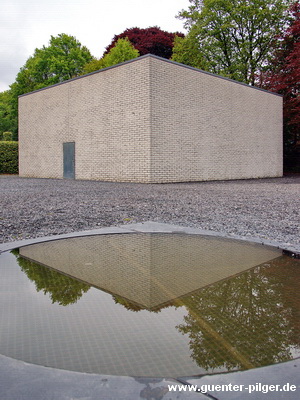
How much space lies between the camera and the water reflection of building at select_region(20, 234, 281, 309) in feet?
5.86

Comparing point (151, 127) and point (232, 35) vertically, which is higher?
point (232, 35)

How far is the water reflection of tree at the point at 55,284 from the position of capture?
165 centimetres

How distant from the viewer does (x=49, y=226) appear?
3.73m

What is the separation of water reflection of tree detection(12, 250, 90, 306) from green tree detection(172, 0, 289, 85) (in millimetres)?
21778

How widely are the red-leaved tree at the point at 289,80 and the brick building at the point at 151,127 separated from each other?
2.17m

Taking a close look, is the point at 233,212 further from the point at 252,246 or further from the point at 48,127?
the point at 48,127

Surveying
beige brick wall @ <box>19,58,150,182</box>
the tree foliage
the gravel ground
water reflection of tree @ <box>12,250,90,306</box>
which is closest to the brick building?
beige brick wall @ <box>19,58,150,182</box>

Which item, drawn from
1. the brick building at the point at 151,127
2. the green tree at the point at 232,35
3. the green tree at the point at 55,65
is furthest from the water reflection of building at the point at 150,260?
the green tree at the point at 55,65

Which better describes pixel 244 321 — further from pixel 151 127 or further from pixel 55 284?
pixel 151 127

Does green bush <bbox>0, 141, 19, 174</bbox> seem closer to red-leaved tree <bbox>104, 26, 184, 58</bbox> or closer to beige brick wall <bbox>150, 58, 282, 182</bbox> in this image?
beige brick wall <bbox>150, 58, 282, 182</bbox>

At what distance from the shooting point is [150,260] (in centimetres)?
234

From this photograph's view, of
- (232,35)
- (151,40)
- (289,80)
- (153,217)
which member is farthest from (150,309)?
(151,40)

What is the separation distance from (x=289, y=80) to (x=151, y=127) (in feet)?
36.0

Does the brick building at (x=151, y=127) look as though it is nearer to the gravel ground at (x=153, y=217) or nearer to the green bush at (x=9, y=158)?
the green bush at (x=9, y=158)
